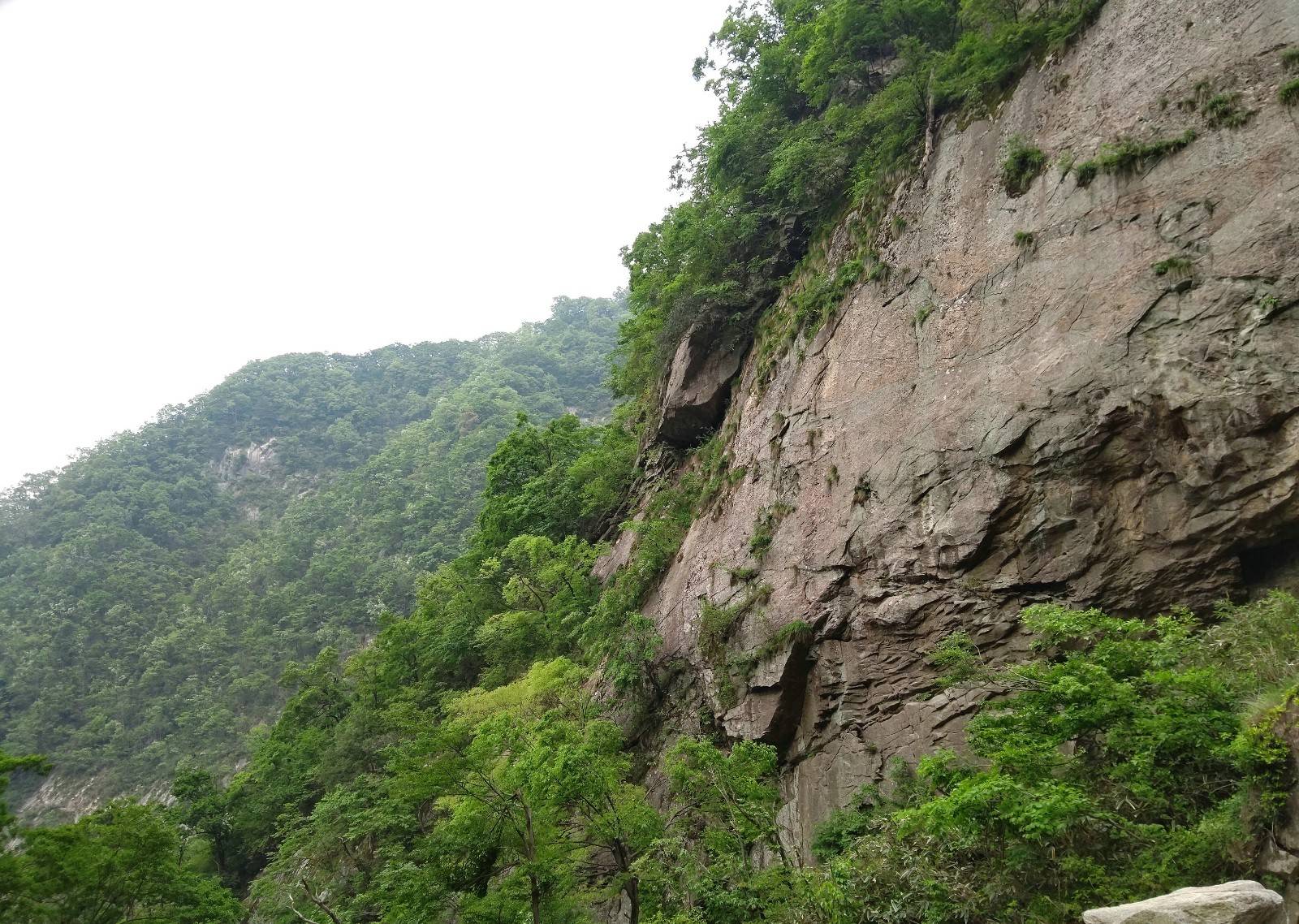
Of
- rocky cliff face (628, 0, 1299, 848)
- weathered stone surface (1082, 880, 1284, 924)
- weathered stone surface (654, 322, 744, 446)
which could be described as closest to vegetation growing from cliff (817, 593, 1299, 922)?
weathered stone surface (1082, 880, 1284, 924)

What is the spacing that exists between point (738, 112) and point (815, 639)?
16.3 m

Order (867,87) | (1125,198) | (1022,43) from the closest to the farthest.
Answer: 1. (1125,198)
2. (1022,43)
3. (867,87)

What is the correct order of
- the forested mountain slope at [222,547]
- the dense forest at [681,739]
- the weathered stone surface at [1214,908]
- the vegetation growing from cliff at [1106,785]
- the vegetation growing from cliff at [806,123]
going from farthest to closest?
the forested mountain slope at [222,547], the vegetation growing from cliff at [806,123], the dense forest at [681,739], the vegetation growing from cliff at [1106,785], the weathered stone surface at [1214,908]

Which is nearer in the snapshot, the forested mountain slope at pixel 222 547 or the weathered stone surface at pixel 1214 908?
the weathered stone surface at pixel 1214 908

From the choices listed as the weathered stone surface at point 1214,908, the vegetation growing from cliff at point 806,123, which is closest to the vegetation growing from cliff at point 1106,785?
the weathered stone surface at point 1214,908

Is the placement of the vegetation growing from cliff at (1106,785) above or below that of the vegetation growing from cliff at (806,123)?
below

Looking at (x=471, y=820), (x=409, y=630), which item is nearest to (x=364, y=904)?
(x=471, y=820)

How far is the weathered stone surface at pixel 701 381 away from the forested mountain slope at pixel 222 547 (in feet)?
102

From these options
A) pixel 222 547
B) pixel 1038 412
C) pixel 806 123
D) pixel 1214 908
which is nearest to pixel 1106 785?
pixel 1214 908

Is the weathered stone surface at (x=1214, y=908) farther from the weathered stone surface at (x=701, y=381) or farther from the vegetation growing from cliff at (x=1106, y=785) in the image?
the weathered stone surface at (x=701, y=381)

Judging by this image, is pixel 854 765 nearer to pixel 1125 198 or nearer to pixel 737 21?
pixel 1125 198

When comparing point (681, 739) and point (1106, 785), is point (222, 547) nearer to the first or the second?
point (681, 739)

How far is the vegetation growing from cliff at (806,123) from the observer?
14.0m

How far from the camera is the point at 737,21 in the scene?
23266 millimetres
